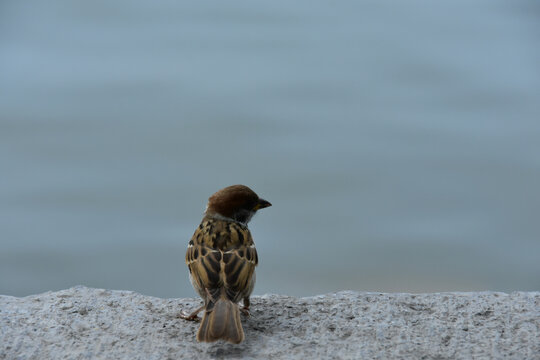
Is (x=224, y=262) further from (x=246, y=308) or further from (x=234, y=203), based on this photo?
(x=234, y=203)

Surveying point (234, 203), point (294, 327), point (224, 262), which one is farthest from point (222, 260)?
point (234, 203)

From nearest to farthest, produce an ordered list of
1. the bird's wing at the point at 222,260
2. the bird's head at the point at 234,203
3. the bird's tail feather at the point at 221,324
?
Result: 1. the bird's tail feather at the point at 221,324
2. the bird's wing at the point at 222,260
3. the bird's head at the point at 234,203

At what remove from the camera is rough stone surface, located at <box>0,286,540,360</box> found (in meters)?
3.71

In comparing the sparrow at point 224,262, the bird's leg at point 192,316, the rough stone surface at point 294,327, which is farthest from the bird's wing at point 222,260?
the rough stone surface at point 294,327

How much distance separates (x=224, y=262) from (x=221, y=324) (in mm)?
507

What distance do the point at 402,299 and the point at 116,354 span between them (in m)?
1.58

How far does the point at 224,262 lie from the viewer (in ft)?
13.6

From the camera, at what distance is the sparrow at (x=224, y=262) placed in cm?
372

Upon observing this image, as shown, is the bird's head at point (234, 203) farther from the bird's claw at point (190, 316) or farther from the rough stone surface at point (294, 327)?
the bird's claw at point (190, 316)

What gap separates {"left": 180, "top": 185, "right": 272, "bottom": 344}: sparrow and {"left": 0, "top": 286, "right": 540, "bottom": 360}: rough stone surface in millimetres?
91

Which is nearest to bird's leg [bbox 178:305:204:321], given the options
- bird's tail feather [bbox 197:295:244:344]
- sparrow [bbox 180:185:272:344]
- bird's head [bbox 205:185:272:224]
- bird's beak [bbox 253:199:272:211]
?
sparrow [bbox 180:185:272:344]

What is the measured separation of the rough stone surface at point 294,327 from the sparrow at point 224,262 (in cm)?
9


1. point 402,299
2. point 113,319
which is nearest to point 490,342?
point 402,299

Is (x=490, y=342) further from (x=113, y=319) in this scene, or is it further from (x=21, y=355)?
(x=21, y=355)
